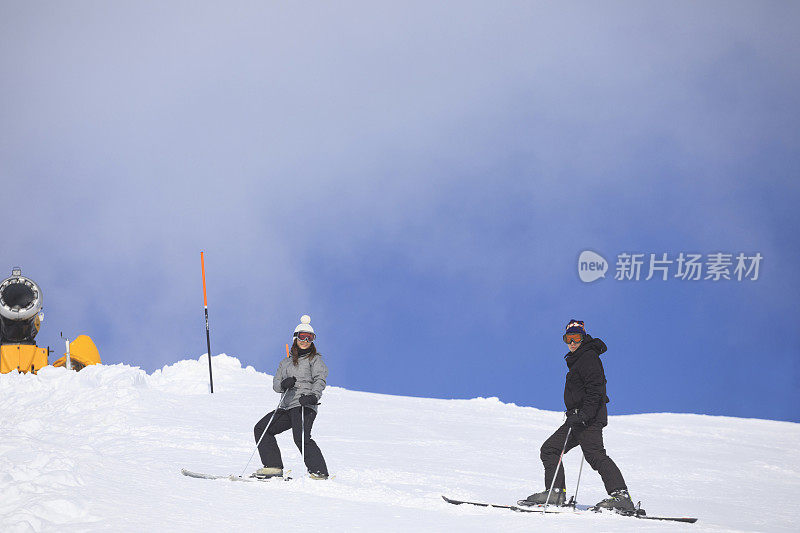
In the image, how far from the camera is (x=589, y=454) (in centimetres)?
818

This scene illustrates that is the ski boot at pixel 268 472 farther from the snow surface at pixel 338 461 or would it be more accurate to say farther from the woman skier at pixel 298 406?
the snow surface at pixel 338 461

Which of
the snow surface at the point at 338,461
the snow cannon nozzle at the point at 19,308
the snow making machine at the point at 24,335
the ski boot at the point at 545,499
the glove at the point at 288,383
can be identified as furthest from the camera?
the snow cannon nozzle at the point at 19,308

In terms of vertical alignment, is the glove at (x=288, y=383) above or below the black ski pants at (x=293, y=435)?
above

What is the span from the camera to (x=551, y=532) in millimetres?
6734

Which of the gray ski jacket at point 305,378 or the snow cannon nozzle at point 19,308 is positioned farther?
the snow cannon nozzle at point 19,308

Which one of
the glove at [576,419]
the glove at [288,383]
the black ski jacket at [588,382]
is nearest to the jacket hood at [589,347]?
the black ski jacket at [588,382]

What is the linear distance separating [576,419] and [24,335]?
59.4ft

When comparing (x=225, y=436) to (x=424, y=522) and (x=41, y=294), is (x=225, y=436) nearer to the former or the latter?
(x=424, y=522)

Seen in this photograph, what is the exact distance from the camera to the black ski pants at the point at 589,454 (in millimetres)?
8039

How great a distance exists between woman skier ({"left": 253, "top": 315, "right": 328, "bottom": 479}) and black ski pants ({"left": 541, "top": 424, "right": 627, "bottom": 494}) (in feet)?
8.49

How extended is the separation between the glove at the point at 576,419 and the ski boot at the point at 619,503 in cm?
73

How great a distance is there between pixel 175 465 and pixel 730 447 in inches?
451

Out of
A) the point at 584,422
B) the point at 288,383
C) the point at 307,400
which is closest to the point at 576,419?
the point at 584,422

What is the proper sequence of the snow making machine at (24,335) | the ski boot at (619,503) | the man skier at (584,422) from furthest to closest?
the snow making machine at (24,335) < the man skier at (584,422) < the ski boot at (619,503)
